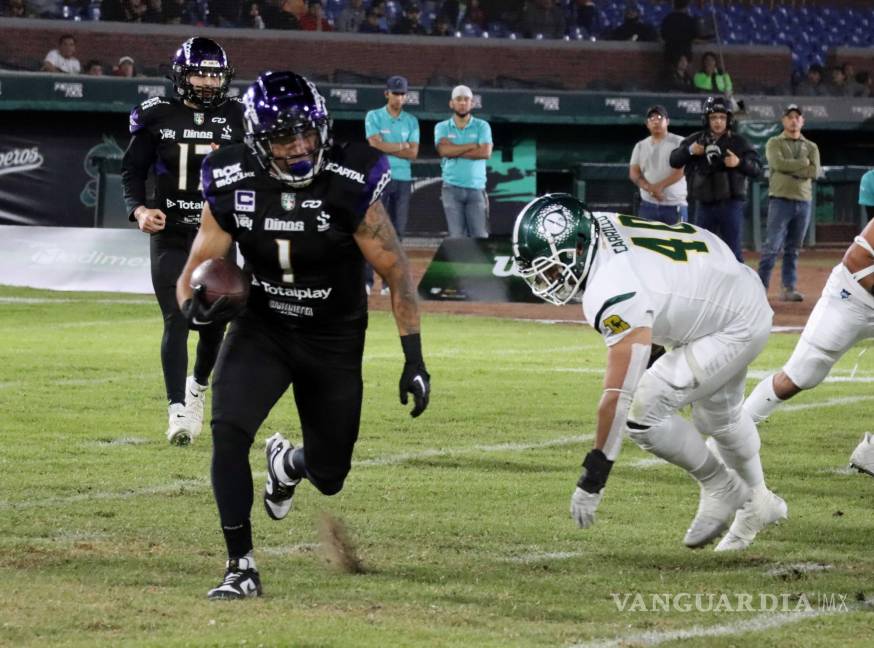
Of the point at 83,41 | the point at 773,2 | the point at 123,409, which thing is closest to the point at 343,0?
the point at 83,41

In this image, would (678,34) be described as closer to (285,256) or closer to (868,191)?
(868,191)

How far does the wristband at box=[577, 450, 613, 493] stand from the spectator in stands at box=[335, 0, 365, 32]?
1917cm

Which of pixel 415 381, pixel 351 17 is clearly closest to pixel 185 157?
pixel 415 381

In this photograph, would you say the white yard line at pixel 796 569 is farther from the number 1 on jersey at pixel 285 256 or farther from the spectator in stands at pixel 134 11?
the spectator in stands at pixel 134 11

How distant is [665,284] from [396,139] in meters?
11.0

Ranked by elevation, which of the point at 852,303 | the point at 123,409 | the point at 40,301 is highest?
the point at 852,303

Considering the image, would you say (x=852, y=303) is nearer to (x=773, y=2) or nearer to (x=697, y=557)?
(x=697, y=557)

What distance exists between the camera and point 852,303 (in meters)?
7.37

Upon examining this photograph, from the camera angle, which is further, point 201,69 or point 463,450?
point 201,69

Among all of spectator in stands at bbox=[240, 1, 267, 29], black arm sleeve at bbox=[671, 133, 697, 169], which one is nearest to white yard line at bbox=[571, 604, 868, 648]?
black arm sleeve at bbox=[671, 133, 697, 169]

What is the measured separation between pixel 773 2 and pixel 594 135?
6319mm

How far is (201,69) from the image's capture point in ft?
27.0

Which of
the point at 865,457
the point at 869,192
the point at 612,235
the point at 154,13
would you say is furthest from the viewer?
the point at 154,13

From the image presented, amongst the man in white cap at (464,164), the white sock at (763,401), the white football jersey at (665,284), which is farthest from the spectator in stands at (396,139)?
the white football jersey at (665,284)
